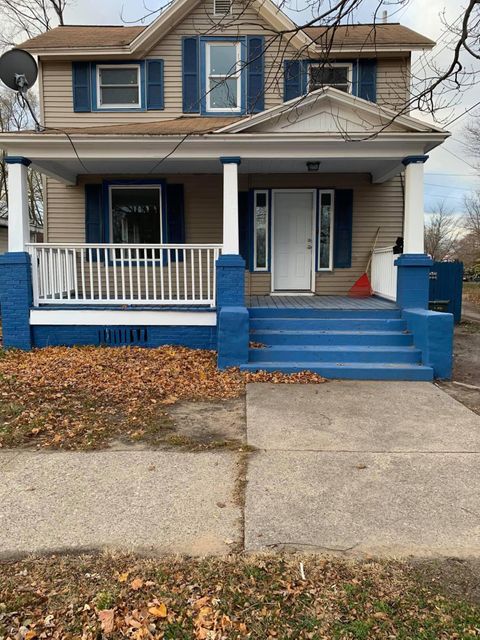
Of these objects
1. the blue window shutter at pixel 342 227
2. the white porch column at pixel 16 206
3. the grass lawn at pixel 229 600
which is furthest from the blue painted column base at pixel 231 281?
the grass lawn at pixel 229 600

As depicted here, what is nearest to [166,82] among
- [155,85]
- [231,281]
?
[155,85]

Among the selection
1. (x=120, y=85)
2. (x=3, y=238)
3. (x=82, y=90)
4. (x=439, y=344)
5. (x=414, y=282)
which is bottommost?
(x=439, y=344)

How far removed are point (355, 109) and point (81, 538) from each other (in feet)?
23.6

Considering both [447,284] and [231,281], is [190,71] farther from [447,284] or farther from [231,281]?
[447,284]

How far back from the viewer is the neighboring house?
7.48 metres

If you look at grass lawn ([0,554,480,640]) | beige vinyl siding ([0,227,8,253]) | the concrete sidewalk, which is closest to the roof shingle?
the concrete sidewalk

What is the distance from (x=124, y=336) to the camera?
7.96 metres

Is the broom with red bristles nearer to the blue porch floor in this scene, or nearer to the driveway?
the blue porch floor

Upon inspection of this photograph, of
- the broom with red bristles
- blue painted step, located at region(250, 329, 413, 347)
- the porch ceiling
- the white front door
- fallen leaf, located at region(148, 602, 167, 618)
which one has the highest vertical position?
the porch ceiling

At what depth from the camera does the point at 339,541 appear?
271cm

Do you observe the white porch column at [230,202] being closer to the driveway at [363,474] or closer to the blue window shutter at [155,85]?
the driveway at [363,474]

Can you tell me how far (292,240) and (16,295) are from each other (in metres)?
5.37

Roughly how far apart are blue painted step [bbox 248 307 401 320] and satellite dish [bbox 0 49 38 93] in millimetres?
5277

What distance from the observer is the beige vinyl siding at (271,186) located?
9742mm
